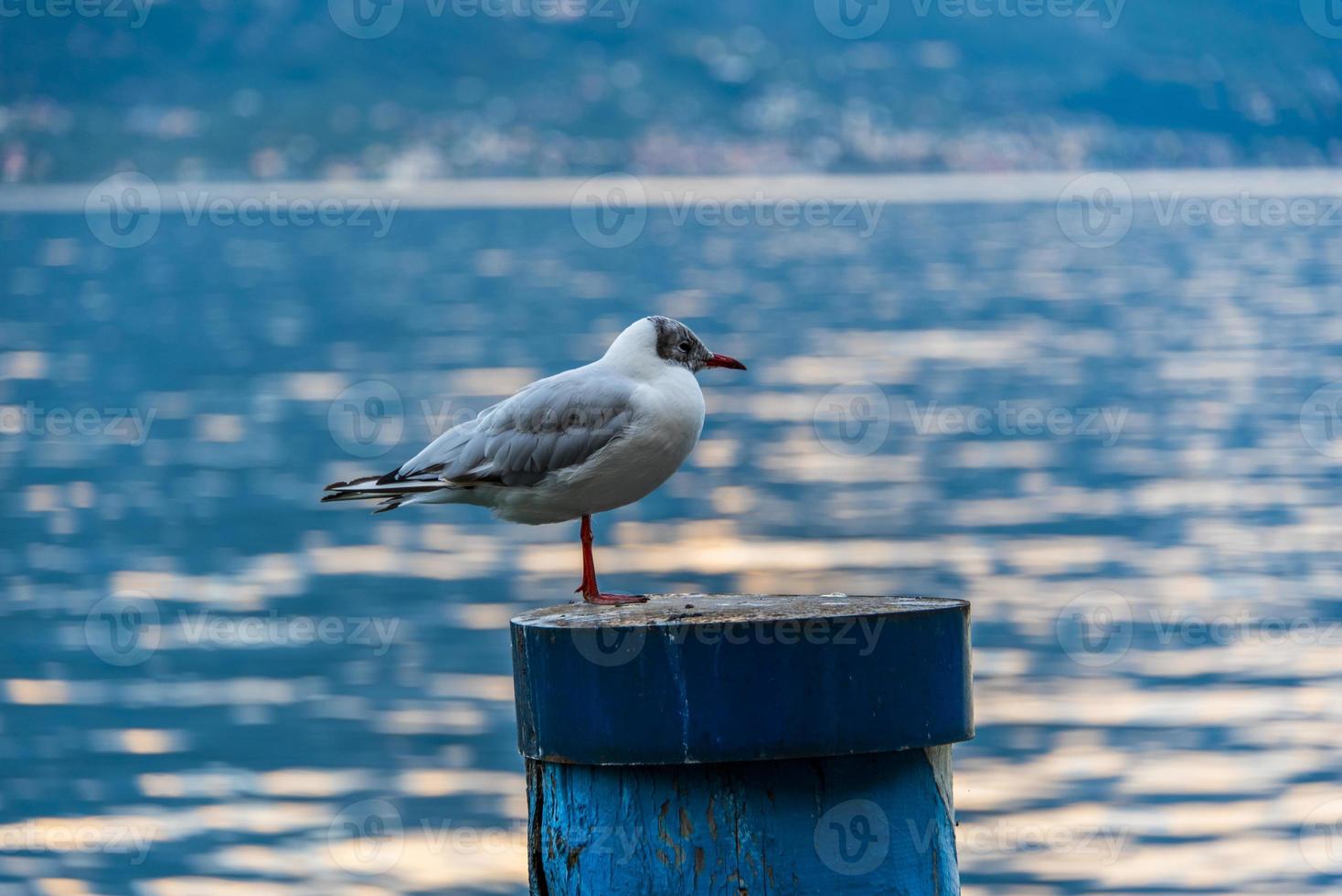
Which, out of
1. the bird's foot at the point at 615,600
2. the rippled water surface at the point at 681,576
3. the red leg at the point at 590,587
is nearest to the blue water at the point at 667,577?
the rippled water surface at the point at 681,576

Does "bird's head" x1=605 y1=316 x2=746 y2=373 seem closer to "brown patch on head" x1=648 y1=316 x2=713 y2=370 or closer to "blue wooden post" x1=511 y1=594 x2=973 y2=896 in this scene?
"brown patch on head" x1=648 y1=316 x2=713 y2=370

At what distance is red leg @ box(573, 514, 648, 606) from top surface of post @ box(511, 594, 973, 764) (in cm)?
122

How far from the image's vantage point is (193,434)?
1252 inches

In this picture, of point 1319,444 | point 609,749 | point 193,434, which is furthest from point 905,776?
point 193,434

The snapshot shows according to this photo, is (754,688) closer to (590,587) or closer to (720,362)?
(590,587)

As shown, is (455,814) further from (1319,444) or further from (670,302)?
(670,302)

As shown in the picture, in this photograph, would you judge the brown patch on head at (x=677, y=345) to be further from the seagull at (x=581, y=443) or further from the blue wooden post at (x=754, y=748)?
the blue wooden post at (x=754, y=748)

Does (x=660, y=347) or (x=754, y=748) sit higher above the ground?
(x=660, y=347)

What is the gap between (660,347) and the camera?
6.70 meters

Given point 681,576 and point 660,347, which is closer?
point 660,347

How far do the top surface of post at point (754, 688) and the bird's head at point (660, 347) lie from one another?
2411 millimetres

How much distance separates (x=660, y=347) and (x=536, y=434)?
52 cm

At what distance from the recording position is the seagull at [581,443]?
6.52 meters

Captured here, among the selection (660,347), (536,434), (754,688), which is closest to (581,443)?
(536,434)
